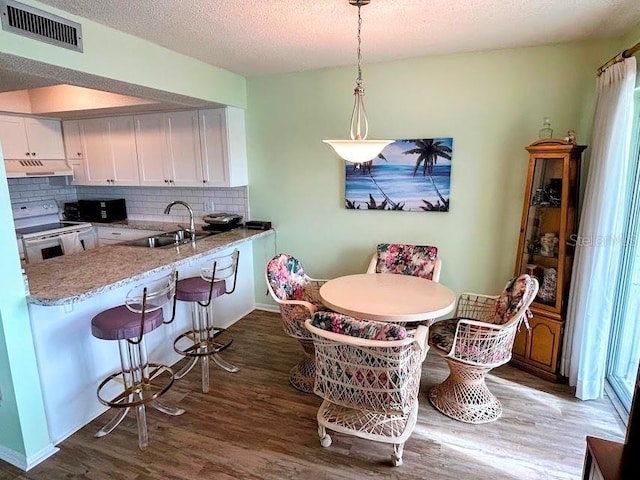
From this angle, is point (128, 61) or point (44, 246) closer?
point (128, 61)

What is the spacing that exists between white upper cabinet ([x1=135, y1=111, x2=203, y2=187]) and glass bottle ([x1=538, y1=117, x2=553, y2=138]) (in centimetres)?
323

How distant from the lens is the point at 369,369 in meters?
1.97

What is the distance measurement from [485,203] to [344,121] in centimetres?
154

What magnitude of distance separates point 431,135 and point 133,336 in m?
2.87

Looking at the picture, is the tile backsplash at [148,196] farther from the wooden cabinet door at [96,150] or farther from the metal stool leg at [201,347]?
the metal stool leg at [201,347]

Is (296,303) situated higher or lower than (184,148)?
lower

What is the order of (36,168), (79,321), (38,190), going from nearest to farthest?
(79,321), (36,168), (38,190)

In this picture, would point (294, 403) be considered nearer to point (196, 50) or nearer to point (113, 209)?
point (196, 50)

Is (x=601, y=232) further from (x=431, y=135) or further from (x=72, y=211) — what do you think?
(x=72, y=211)

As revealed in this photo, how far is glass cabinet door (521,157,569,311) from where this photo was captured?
9.53ft

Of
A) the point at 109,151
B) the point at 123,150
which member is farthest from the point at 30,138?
the point at 123,150

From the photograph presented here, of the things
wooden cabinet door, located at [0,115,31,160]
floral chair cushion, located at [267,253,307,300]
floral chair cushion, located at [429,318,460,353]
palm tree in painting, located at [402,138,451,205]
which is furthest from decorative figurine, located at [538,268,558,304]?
wooden cabinet door, located at [0,115,31,160]

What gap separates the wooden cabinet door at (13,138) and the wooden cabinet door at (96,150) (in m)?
0.56

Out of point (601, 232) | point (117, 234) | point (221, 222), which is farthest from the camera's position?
point (117, 234)
